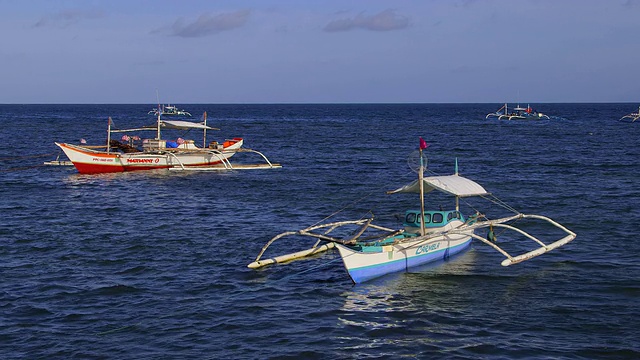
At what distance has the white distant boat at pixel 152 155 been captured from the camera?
58.1m

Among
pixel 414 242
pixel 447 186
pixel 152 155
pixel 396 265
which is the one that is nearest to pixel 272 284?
pixel 396 265

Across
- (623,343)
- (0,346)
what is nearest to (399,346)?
(623,343)

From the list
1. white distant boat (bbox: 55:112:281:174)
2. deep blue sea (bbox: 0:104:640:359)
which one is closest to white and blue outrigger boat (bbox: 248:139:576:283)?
deep blue sea (bbox: 0:104:640:359)

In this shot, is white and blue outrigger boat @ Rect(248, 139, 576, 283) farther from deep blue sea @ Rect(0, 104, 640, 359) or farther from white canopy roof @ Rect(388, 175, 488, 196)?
deep blue sea @ Rect(0, 104, 640, 359)

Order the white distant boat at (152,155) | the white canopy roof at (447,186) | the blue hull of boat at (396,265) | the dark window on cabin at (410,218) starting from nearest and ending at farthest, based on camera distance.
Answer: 1. the blue hull of boat at (396,265)
2. the white canopy roof at (447,186)
3. the dark window on cabin at (410,218)
4. the white distant boat at (152,155)

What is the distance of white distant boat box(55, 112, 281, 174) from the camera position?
58.1 meters

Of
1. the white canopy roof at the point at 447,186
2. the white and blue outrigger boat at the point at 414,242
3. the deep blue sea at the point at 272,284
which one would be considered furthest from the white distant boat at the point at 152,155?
the white canopy roof at the point at 447,186

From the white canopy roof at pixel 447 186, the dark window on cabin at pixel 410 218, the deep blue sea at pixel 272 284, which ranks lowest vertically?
the deep blue sea at pixel 272 284

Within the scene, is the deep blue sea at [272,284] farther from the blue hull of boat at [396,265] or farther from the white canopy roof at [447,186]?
the white canopy roof at [447,186]

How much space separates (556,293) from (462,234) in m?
5.15

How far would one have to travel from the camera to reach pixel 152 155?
2366 inches

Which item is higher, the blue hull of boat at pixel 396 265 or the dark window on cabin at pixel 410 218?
the dark window on cabin at pixel 410 218

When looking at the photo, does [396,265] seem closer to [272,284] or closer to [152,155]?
[272,284]

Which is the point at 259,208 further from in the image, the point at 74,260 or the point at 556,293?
the point at 556,293
